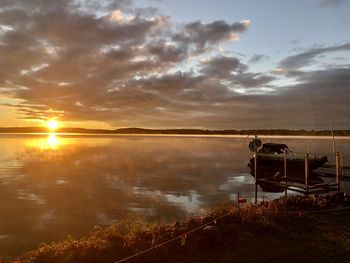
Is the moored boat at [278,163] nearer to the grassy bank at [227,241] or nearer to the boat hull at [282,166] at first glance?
the boat hull at [282,166]

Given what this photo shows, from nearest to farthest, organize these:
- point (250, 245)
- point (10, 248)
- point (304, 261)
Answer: point (304, 261) < point (250, 245) < point (10, 248)

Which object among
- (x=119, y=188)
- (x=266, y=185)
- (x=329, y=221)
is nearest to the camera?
(x=329, y=221)

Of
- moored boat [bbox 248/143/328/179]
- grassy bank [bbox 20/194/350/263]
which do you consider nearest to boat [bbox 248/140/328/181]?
moored boat [bbox 248/143/328/179]

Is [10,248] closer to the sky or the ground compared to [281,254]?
closer to the ground

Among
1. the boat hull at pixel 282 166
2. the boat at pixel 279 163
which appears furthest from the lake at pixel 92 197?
the boat hull at pixel 282 166

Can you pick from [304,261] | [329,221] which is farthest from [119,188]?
[304,261]

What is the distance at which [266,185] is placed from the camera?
32.7 meters

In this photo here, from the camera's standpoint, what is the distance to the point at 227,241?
11.4 meters

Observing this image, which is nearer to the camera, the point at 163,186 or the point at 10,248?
the point at 10,248

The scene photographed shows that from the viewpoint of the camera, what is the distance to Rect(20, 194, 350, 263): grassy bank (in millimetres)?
9859

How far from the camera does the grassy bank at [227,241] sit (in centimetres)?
986

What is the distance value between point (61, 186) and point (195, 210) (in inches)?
478

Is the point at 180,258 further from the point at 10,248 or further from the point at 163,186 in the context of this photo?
the point at 163,186

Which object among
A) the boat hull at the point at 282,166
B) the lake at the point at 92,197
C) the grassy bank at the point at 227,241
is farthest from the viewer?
the boat hull at the point at 282,166
